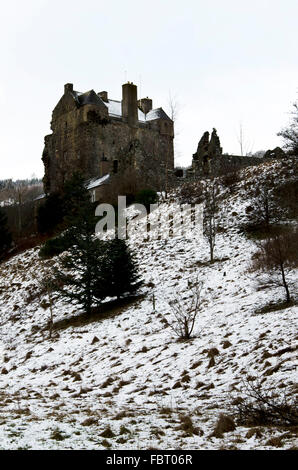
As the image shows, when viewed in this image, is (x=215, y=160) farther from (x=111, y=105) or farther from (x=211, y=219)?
(x=111, y=105)

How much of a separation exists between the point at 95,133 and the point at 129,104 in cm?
665

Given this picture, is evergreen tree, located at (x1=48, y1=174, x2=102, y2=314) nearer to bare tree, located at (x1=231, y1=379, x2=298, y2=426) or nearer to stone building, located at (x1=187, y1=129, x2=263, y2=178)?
stone building, located at (x1=187, y1=129, x2=263, y2=178)

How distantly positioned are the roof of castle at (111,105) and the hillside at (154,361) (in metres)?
30.8

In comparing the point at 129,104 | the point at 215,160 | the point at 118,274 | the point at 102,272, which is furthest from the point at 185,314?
the point at 129,104

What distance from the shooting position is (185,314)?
57.3ft

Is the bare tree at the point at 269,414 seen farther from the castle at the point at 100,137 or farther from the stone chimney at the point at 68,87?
the stone chimney at the point at 68,87

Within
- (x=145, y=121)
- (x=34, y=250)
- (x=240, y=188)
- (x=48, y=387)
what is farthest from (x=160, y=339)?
(x=145, y=121)

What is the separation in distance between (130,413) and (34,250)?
30289mm

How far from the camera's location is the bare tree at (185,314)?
15.1 metres

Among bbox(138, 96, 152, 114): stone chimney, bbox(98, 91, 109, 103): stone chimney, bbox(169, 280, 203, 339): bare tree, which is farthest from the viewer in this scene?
bbox(138, 96, 152, 114): stone chimney

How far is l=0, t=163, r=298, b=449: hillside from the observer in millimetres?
7016

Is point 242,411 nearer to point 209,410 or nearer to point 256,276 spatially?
point 209,410

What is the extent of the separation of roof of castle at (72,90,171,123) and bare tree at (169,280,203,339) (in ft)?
124

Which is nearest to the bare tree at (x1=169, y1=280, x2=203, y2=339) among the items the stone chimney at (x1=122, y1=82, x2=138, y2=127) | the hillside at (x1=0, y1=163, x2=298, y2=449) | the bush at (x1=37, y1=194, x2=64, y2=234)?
the hillside at (x1=0, y1=163, x2=298, y2=449)
